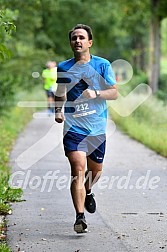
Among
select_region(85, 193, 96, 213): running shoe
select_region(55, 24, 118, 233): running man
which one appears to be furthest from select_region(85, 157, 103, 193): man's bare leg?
select_region(55, 24, 118, 233): running man

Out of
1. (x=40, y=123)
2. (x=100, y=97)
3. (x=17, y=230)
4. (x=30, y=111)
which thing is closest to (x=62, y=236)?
(x=17, y=230)

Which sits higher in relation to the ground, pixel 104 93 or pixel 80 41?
pixel 80 41

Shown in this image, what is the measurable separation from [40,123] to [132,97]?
150 inches

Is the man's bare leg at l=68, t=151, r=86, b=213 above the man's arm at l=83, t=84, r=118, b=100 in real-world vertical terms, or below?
below

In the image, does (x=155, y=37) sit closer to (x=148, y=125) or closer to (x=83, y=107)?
(x=148, y=125)

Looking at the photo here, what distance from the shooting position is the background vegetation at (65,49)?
1777 centimetres

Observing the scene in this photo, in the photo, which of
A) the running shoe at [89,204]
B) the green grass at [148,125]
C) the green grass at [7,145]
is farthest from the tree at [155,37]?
the running shoe at [89,204]

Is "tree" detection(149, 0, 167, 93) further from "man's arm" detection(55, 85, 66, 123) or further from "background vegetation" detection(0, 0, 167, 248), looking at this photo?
"man's arm" detection(55, 85, 66, 123)

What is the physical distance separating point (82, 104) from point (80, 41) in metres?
0.66

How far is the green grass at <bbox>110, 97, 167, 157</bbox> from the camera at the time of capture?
695 inches

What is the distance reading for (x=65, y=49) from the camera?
55688 mm

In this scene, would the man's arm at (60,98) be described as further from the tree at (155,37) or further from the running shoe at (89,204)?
the tree at (155,37)

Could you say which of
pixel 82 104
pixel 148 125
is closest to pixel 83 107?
pixel 82 104

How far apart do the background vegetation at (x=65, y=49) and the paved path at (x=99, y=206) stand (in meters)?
0.44
